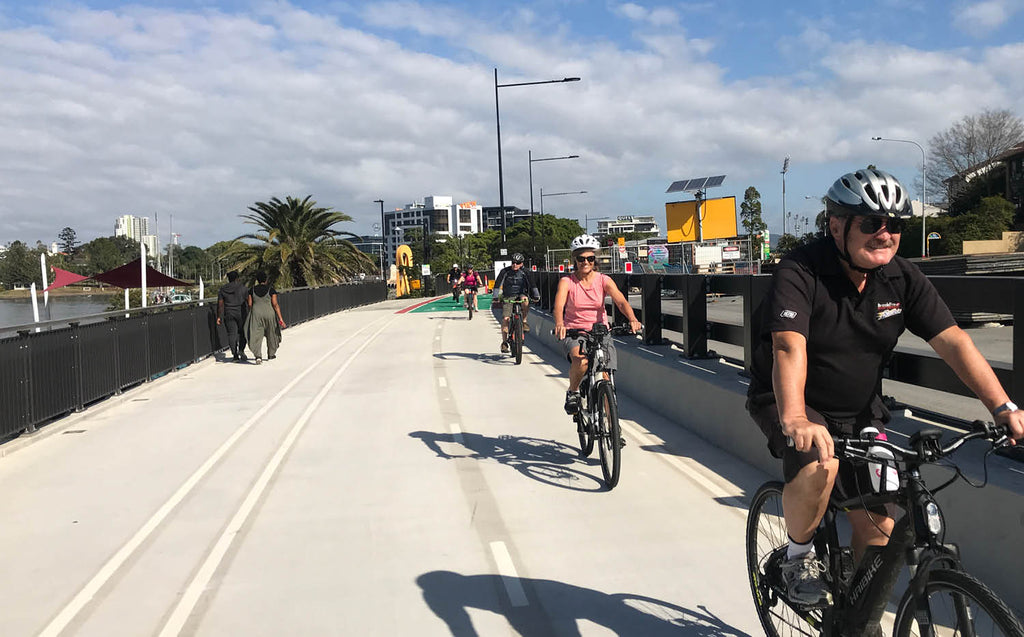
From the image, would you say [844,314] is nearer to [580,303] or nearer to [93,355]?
[580,303]

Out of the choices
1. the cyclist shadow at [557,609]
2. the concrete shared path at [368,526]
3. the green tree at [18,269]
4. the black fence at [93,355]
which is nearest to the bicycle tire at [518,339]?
the concrete shared path at [368,526]

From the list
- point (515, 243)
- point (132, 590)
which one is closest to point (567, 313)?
point (132, 590)

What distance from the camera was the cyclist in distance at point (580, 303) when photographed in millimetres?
8086

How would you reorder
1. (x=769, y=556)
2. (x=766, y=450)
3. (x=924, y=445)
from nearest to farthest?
(x=924, y=445), (x=769, y=556), (x=766, y=450)

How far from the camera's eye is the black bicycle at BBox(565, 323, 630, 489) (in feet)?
23.1

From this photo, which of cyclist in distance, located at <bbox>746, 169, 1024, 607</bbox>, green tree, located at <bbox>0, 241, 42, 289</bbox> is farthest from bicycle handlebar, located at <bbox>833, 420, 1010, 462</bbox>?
green tree, located at <bbox>0, 241, 42, 289</bbox>

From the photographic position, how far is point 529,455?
8.41 m

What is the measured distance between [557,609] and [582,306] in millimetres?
3968

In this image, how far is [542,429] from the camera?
976 centimetres

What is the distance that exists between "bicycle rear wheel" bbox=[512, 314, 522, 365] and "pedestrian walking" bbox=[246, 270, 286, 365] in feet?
15.8

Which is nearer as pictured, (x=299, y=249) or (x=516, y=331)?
(x=516, y=331)

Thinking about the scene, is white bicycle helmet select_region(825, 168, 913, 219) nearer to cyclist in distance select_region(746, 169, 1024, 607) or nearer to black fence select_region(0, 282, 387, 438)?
cyclist in distance select_region(746, 169, 1024, 607)

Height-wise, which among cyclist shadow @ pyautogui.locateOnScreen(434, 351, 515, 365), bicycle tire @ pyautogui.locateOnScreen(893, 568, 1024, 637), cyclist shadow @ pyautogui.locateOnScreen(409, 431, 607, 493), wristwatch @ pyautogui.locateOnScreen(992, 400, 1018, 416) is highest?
wristwatch @ pyautogui.locateOnScreen(992, 400, 1018, 416)

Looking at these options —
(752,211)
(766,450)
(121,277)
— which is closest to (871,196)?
(766,450)
